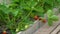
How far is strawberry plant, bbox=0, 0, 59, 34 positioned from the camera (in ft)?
14.0

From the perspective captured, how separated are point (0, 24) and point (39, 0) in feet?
3.37

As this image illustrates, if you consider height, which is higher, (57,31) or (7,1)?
(7,1)

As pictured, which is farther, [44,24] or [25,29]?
[44,24]

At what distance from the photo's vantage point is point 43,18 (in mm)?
4730

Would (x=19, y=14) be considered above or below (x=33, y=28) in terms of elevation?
above

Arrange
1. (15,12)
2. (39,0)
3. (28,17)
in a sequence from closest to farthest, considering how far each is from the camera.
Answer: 1. (15,12)
2. (28,17)
3. (39,0)

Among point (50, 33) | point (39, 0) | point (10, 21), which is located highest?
point (39, 0)

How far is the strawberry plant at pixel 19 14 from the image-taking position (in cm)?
427

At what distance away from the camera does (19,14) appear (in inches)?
174

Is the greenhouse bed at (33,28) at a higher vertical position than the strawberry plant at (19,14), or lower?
lower

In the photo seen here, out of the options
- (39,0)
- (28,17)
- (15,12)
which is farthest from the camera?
(39,0)

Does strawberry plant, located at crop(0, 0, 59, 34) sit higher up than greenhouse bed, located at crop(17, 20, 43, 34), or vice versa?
strawberry plant, located at crop(0, 0, 59, 34)

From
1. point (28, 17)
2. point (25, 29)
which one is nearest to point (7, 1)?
point (28, 17)

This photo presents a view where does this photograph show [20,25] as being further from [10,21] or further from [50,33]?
[50,33]
